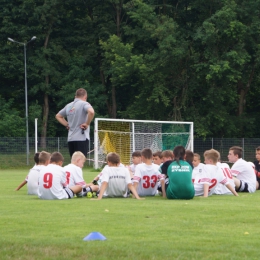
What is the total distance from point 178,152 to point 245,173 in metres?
3.30

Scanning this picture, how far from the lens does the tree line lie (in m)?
44.7

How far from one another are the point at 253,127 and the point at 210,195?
34989 mm

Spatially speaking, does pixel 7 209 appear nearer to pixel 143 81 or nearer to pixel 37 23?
pixel 143 81

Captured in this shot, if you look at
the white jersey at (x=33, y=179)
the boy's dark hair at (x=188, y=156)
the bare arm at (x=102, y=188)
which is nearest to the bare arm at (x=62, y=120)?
the white jersey at (x=33, y=179)

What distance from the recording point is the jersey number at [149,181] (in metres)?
13.6

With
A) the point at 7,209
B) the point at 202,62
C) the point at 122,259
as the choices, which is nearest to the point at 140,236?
the point at 122,259

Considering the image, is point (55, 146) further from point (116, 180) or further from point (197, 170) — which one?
point (116, 180)

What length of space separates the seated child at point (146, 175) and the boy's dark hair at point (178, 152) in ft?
2.77

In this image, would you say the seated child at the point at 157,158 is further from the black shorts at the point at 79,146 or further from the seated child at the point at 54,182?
the seated child at the point at 54,182

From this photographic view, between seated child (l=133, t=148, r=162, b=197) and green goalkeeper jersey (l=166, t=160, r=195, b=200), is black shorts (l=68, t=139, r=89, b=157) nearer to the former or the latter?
seated child (l=133, t=148, r=162, b=197)

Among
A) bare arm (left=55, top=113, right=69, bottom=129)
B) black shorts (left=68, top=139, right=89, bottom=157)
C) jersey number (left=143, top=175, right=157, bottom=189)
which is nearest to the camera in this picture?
jersey number (left=143, top=175, right=157, bottom=189)

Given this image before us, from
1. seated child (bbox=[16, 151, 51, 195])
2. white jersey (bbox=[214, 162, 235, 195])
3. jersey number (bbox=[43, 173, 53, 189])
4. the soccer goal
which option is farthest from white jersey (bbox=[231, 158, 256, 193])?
the soccer goal

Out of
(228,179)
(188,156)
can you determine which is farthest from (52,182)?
(228,179)

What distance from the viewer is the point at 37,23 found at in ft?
165
